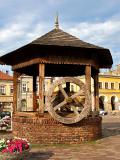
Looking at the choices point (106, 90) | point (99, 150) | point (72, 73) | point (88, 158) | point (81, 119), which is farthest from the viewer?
point (106, 90)

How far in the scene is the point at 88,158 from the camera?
10719mm

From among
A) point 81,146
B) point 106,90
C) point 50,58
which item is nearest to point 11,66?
point 50,58

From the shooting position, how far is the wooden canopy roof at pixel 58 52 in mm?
14670

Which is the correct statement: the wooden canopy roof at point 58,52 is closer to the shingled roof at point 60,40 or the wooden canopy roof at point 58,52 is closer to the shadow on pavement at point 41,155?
the shingled roof at point 60,40

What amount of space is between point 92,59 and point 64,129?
342 cm

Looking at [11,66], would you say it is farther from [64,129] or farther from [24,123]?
[64,129]

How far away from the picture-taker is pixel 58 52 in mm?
15117

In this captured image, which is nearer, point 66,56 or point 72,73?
point 66,56

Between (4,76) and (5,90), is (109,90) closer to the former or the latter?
(5,90)

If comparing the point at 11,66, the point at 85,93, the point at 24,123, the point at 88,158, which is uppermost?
the point at 11,66

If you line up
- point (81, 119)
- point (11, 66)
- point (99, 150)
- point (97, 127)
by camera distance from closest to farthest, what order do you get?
1. point (99, 150)
2. point (81, 119)
3. point (97, 127)
4. point (11, 66)

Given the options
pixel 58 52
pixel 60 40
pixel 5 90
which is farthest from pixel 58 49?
pixel 5 90

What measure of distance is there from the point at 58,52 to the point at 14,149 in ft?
21.3

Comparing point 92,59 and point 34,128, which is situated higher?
point 92,59
